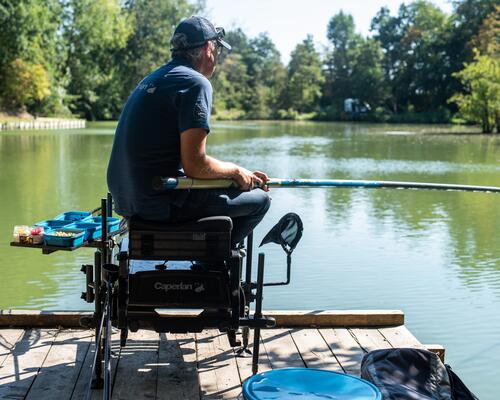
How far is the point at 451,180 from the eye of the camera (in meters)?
14.9

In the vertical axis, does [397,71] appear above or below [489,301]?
above

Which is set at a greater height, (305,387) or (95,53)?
(95,53)

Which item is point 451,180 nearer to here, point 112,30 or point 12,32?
point 12,32

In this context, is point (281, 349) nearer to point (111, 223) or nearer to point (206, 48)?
point (111, 223)

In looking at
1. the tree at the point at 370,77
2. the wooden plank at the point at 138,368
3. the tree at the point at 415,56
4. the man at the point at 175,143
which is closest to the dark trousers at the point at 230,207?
the man at the point at 175,143

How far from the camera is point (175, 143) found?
2.88 metres

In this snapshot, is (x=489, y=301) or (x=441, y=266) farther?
(x=441, y=266)

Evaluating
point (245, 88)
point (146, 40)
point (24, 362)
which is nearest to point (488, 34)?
point (146, 40)

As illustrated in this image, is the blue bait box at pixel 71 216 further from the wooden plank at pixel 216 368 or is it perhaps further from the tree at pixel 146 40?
the tree at pixel 146 40

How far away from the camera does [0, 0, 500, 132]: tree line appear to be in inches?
1612

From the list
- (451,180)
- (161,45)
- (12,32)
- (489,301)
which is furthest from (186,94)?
(161,45)

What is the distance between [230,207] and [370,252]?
523 cm

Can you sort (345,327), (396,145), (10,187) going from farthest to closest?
1. (396,145)
2. (10,187)
3. (345,327)

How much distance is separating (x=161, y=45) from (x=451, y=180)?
45558 mm
